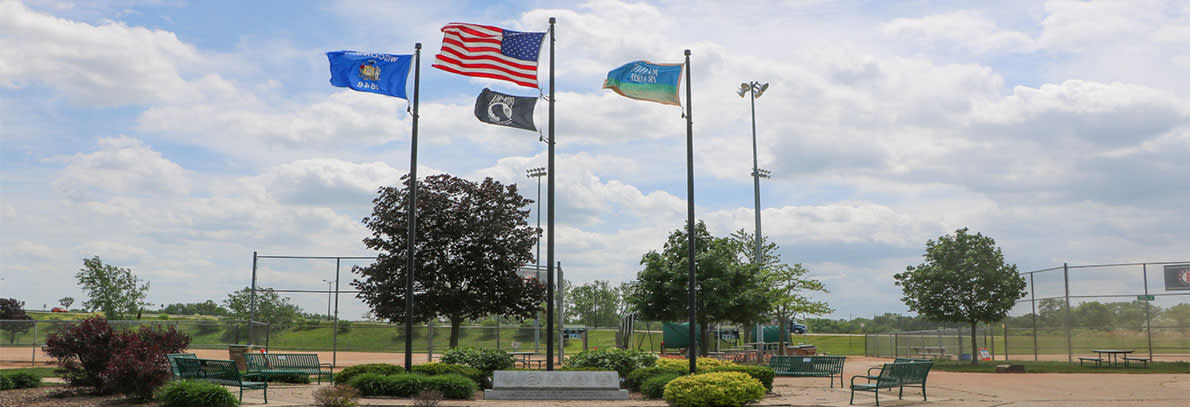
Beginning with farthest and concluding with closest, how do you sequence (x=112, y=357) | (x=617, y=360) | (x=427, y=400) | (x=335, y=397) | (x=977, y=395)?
1. (x=617, y=360)
2. (x=977, y=395)
3. (x=112, y=357)
4. (x=335, y=397)
5. (x=427, y=400)

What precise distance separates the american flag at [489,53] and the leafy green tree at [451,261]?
28.4ft

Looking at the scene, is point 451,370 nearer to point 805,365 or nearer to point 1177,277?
point 805,365

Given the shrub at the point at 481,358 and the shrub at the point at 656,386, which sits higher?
the shrub at the point at 481,358

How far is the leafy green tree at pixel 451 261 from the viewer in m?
26.9

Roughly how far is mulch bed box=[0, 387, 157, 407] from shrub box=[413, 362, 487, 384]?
17.1 ft

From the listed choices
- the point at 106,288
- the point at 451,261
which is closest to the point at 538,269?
the point at 451,261

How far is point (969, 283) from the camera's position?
30.1m

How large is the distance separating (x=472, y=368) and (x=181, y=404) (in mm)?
6804

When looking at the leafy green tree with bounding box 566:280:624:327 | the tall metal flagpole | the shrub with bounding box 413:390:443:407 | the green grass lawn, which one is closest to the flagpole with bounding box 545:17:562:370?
the tall metal flagpole

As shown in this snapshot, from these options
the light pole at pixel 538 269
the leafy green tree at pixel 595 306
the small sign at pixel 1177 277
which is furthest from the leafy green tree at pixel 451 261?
the leafy green tree at pixel 595 306

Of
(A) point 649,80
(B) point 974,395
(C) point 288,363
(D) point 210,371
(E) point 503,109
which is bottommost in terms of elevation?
(B) point 974,395

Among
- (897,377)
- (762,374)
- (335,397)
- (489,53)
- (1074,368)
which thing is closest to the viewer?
(335,397)

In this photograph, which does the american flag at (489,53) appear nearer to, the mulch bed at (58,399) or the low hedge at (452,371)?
the low hedge at (452,371)

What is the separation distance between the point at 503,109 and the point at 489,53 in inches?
47.6
